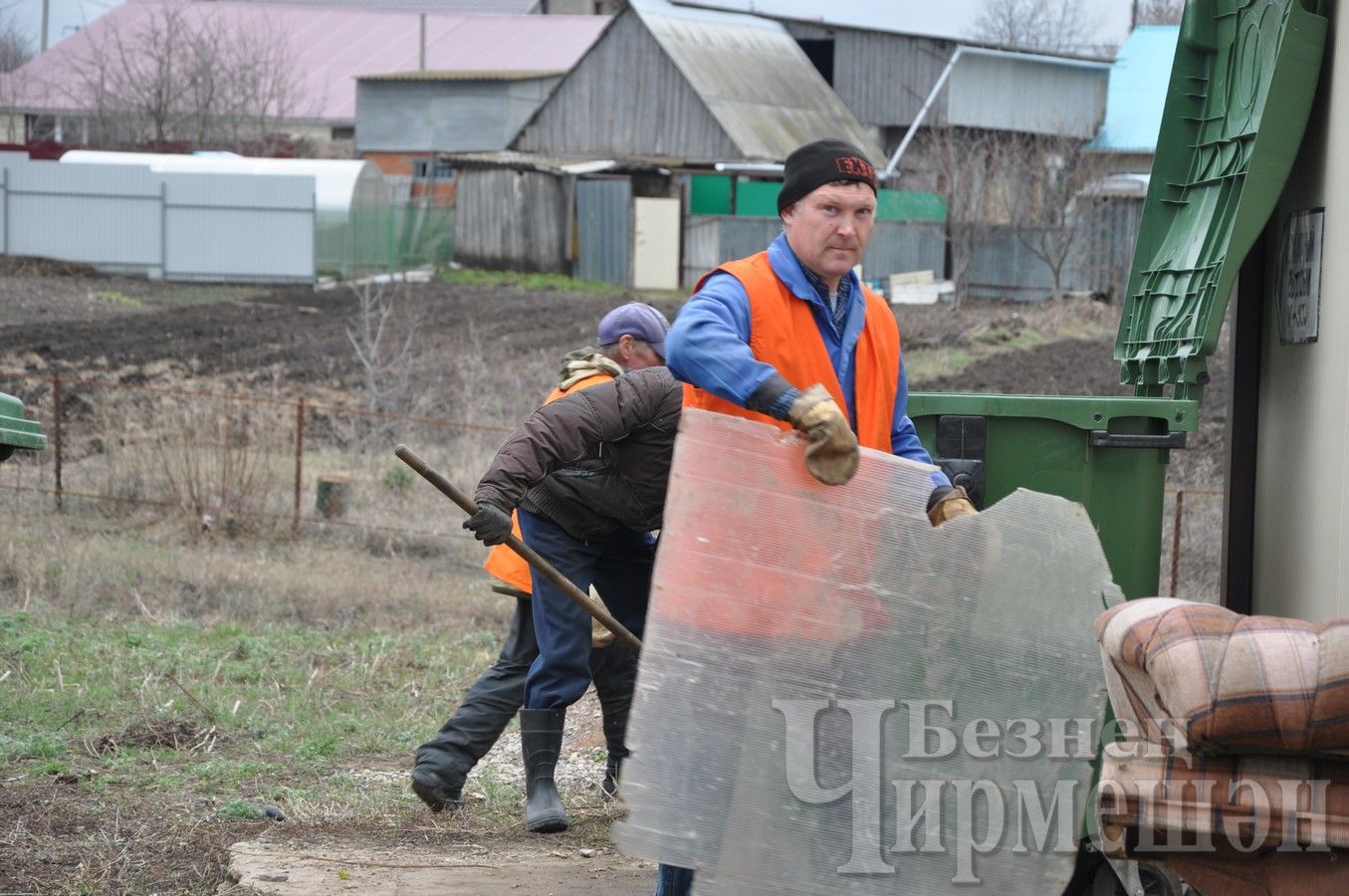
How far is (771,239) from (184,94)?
1775cm

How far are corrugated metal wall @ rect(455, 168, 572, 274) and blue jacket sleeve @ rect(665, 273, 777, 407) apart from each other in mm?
28248

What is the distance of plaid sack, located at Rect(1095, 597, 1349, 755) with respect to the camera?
2693mm

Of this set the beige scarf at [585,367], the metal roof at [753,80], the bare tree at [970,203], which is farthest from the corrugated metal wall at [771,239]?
the beige scarf at [585,367]

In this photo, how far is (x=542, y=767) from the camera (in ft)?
16.6

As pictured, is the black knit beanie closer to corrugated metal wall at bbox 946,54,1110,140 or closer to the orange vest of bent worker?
the orange vest of bent worker

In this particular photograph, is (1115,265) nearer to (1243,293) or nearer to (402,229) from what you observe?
(402,229)

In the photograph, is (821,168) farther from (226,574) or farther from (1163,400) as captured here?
(226,574)

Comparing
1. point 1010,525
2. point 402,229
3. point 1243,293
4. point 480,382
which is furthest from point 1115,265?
point 1010,525

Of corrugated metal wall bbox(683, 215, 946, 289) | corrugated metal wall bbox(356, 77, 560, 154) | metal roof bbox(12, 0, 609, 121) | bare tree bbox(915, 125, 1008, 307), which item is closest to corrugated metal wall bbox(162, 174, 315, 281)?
corrugated metal wall bbox(683, 215, 946, 289)

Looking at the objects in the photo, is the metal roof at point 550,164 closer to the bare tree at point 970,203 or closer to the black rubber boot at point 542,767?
the bare tree at point 970,203

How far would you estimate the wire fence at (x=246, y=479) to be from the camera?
1031cm

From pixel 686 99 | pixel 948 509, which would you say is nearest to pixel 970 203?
pixel 686 99

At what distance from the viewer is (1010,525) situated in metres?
3.18

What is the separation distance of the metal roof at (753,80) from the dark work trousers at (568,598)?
28.5m
